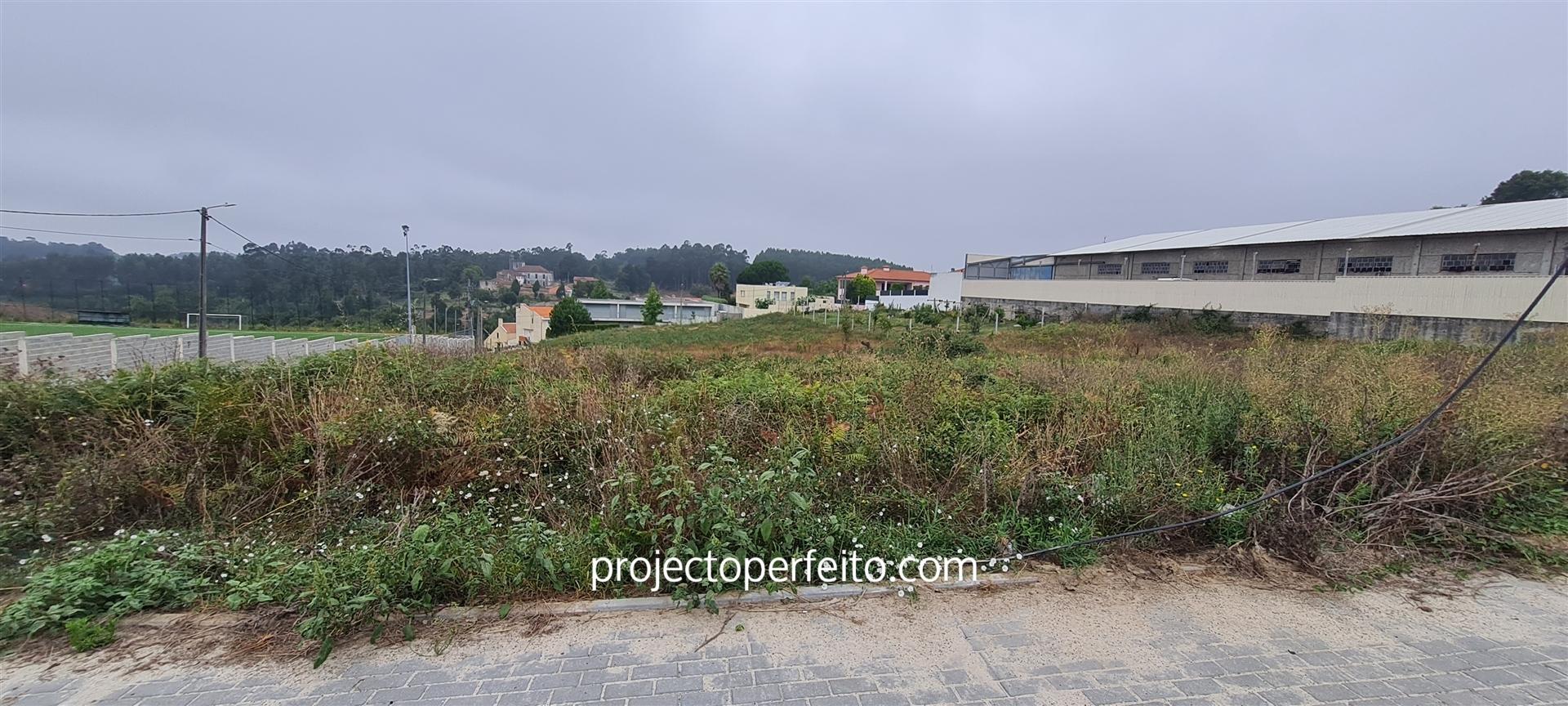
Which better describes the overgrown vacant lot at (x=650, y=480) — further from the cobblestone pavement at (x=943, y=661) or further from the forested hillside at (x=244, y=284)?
the forested hillside at (x=244, y=284)

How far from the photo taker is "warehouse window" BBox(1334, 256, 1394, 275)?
21.2m

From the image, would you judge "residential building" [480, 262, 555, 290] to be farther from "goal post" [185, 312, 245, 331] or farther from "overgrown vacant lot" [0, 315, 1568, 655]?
"overgrown vacant lot" [0, 315, 1568, 655]

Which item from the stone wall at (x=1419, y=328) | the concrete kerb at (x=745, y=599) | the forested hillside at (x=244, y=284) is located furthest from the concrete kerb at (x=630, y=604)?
the forested hillside at (x=244, y=284)

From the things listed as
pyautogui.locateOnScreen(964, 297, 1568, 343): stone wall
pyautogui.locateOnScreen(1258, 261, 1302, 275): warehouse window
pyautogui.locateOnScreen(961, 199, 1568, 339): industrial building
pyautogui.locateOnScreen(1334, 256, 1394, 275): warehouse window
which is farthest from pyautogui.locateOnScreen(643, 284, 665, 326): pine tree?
pyautogui.locateOnScreen(1334, 256, 1394, 275): warehouse window

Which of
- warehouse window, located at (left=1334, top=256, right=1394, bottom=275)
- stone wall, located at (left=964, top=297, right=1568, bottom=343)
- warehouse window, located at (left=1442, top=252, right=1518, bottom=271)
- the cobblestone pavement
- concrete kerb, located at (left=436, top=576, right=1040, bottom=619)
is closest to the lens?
the cobblestone pavement

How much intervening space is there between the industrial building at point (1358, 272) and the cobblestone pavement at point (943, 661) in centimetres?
1097

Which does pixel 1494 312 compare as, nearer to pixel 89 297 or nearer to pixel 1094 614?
pixel 1094 614

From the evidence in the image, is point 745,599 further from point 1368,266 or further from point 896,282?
point 896,282

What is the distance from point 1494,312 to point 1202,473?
2061cm

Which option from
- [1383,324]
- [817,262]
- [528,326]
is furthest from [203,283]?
[817,262]

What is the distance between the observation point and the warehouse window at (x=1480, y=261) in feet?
59.3

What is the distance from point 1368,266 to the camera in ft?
71.4

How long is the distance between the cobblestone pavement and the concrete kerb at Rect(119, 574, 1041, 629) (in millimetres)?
64

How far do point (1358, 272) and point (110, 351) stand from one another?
35.7m
